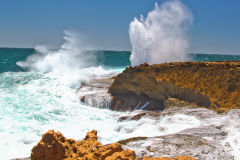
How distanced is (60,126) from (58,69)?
53.9 feet

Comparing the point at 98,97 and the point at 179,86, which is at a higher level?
the point at 179,86

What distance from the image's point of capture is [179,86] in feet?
33.2

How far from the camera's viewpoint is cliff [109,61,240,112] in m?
9.39

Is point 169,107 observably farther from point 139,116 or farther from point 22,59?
point 22,59

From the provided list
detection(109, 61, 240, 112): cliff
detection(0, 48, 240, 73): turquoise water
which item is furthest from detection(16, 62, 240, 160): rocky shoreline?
detection(0, 48, 240, 73): turquoise water

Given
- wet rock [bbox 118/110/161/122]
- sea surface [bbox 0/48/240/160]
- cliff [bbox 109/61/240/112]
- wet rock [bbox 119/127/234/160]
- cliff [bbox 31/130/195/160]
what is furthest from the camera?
cliff [bbox 109/61/240/112]

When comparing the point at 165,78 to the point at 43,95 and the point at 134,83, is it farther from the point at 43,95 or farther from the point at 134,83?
the point at 43,95

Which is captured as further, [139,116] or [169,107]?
[169,107]

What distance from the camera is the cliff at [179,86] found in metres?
9.39

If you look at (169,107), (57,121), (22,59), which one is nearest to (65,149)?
(57,121)

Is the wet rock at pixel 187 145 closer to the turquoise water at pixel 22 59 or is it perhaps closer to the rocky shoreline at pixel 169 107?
the rocky shoreline at pixel 169 107

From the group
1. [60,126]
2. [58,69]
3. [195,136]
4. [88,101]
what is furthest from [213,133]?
[58,69]

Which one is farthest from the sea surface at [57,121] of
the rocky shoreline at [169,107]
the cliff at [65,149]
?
the cliff at [65,149]

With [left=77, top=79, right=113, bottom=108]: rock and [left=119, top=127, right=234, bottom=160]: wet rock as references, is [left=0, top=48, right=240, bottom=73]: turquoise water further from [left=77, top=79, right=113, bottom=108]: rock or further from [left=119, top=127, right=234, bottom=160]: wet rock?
[left=119, top=127, right=234, bottom=160]: wet rock
